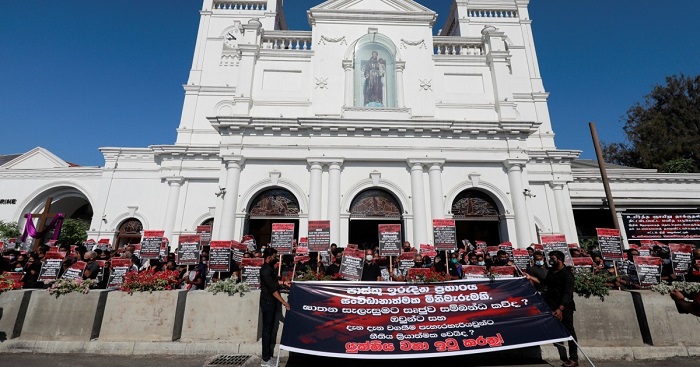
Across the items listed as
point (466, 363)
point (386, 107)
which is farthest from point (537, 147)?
point (466, 363)

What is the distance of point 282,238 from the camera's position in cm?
1112

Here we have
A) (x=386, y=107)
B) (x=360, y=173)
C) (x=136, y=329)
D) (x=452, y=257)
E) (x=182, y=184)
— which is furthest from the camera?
(x=182, y=184)

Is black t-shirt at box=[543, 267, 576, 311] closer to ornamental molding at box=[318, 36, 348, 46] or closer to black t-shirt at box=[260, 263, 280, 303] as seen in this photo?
black t-shirt at box=[260, 263, 280, 303]

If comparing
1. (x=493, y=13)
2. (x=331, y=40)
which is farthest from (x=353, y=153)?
(x=493, y=13)

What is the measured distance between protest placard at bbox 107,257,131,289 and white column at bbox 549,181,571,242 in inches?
854

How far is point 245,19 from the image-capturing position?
24.8m

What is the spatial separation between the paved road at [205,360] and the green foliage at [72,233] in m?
18.9

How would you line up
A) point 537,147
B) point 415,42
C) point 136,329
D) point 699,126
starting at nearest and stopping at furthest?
point 136,329 < point 415,42 < point 537,147 < point 699,126

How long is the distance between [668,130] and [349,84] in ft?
116

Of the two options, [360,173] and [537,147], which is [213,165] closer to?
[360,173]

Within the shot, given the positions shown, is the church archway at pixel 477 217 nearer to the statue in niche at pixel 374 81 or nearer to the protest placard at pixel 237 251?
the statue in niche at pixel 374 81

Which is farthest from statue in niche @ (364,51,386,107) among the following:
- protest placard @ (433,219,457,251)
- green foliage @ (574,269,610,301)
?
green foliage @ (574,269,610,301)

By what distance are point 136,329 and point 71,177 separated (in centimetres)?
2189

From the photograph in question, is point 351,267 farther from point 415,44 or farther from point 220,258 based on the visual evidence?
point 415,44
